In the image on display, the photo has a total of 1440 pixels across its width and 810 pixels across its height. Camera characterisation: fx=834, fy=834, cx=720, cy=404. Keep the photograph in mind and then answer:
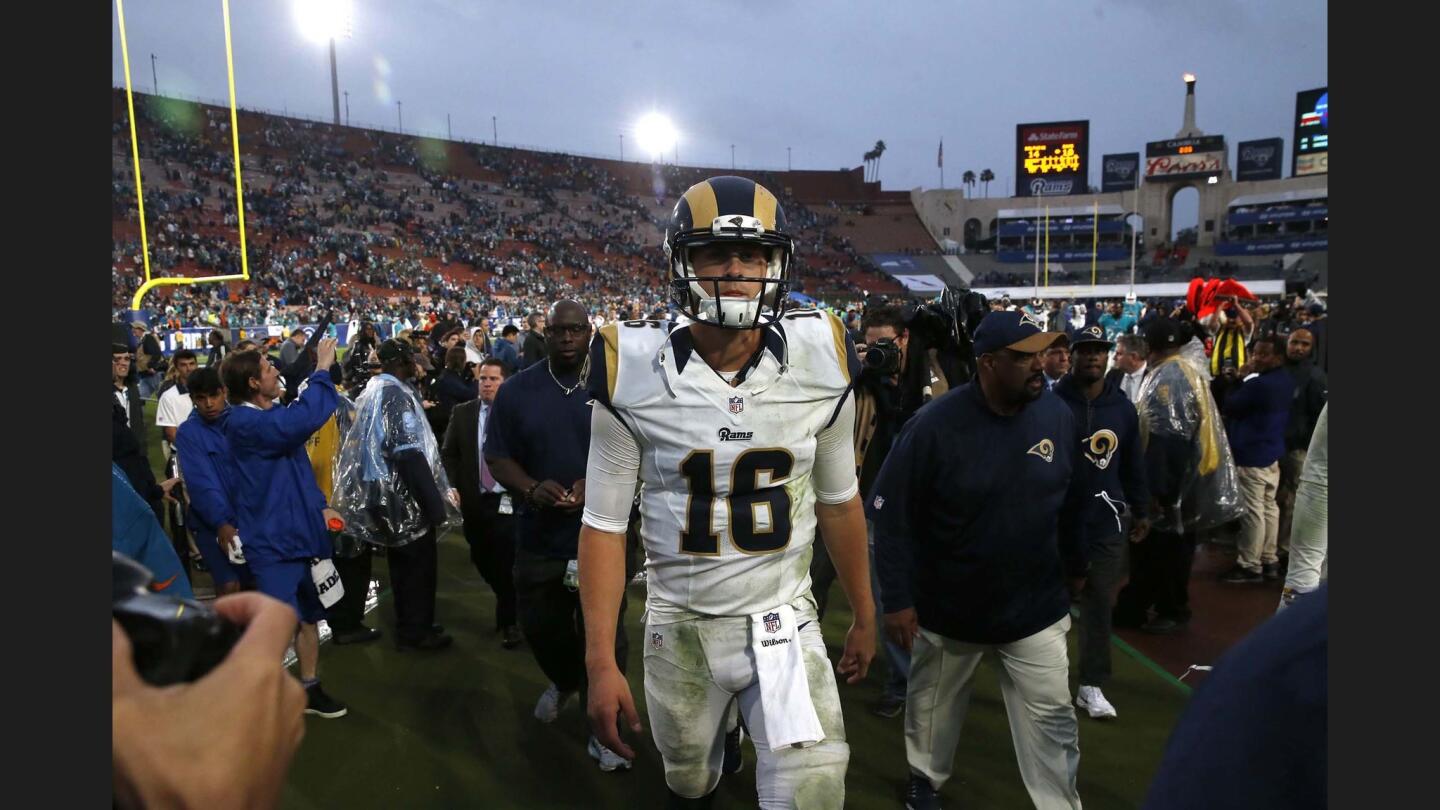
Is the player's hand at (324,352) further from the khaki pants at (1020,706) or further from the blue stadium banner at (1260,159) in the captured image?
the blue stadium banner at (1260,159)

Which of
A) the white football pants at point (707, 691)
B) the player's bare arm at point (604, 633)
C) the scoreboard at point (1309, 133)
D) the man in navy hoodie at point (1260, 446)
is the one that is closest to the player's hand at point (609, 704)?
the player's bare arm at point (604, 633)

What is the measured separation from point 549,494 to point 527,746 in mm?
1284

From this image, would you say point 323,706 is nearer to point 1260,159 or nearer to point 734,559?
point 734,559

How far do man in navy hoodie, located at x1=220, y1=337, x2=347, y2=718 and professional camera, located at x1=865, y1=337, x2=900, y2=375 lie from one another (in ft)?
8.77

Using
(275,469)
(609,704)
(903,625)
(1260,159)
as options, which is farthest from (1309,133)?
(609,704)

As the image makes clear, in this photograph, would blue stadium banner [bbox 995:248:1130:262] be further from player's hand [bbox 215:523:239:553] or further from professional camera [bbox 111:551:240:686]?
professional camera [bbox 111:551:240:686]

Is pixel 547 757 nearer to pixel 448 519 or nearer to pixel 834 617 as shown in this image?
pixel 448 519

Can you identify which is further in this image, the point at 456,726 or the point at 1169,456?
the point at 1169,456

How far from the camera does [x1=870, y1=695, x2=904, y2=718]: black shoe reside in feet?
14.2

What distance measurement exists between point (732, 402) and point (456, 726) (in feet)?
9.63

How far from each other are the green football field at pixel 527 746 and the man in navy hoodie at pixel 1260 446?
6.59 feet

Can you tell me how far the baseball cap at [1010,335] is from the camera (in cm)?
298

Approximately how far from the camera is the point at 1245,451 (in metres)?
6.18

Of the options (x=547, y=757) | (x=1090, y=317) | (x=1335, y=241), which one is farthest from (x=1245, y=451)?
(x=1090, y=317)
